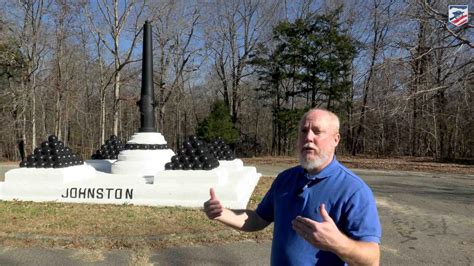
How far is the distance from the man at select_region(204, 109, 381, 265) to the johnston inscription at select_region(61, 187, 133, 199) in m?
6.72

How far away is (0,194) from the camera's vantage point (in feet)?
28.0

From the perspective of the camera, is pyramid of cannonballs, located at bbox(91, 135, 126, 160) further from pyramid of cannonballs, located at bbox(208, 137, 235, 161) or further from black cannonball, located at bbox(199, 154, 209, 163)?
black cannonball, located at bbox(199, 154, 209, 163)

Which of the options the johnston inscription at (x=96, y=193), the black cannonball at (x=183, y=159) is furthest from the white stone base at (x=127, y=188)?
the black cannonball at (x=183, y=159)

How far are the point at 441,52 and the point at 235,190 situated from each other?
656 inches

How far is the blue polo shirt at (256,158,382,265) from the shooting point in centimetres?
174

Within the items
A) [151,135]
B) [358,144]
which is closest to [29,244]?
[151,135]

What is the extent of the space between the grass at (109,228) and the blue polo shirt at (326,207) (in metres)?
3.74

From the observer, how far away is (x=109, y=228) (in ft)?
19.7

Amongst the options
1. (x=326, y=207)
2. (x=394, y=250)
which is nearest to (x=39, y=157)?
(x=394, y=250)

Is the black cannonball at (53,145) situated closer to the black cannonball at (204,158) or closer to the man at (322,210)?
the black cannonball at (204,158)

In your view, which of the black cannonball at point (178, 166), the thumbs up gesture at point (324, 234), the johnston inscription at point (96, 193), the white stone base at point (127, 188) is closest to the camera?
the thumbs up gesture at point (324, 234)

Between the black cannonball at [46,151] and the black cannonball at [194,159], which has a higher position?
the black cannonball at [46,151]
